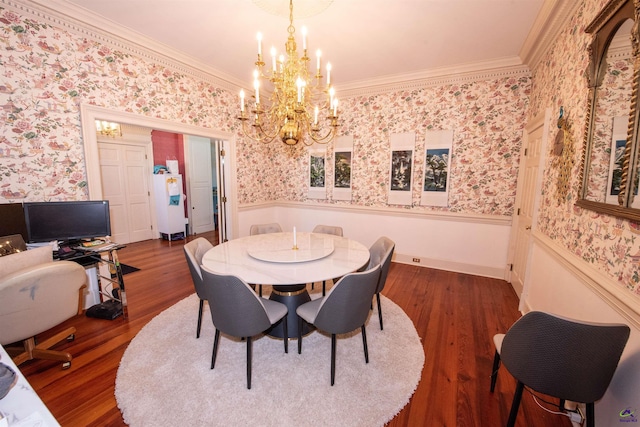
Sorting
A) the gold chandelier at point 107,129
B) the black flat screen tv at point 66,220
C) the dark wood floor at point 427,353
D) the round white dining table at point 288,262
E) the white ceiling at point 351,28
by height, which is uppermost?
the white ceiling at point 351,28

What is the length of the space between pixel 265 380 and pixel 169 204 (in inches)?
197

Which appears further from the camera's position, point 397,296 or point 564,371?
point 397,296

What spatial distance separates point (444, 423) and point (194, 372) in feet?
5.57

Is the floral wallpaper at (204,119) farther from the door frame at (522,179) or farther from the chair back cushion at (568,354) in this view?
the chair back cushion at (568,354)

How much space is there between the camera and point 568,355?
45.8 inches

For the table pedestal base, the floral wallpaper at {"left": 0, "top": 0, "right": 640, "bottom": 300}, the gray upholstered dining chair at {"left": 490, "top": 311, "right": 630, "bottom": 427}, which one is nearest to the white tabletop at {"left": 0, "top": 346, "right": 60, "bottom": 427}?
the table pedestal base

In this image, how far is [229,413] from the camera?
63.0 inches

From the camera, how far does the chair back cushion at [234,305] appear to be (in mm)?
1628

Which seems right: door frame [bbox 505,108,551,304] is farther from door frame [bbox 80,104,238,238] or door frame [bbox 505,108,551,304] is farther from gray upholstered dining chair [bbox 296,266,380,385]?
door frame [bbox 80,104,238,238]

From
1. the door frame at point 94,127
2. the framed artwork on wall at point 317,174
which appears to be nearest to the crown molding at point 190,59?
the door frame at point 94,127

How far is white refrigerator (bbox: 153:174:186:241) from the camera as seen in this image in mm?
5719

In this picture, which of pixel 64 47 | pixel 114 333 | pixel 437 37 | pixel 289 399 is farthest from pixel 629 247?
pixel 64 47

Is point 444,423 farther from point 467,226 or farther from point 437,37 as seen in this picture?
point 437,37

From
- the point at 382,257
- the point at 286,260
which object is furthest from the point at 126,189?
the point at 382,257
